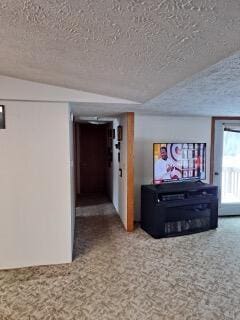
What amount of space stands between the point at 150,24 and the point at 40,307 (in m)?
2.39

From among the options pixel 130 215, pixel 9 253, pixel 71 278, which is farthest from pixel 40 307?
pixel 130 215

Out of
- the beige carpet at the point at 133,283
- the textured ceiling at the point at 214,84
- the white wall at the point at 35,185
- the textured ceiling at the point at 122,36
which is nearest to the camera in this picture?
the textured ceiling at the point at 122,36

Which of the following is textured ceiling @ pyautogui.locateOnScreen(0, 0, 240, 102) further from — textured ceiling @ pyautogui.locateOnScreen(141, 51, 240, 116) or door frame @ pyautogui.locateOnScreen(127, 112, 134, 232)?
door frame @ pyautogui.locateOnScreen(127, 112, 134, 232)

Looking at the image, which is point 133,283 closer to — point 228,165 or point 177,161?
point 177,161

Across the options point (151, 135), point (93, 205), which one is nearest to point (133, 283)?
point (151, 135)

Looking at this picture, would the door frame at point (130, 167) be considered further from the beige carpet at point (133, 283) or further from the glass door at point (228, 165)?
the glass door at point (228, 165)

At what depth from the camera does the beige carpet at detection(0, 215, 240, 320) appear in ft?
6.85

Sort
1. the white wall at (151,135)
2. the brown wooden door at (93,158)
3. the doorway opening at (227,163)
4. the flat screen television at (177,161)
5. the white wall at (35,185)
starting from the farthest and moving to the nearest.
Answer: the brown wooden door at (93,158) → the doorway opening at (227,163) → the white wall at (151,135) → the flat screen television at (177,161) → the white wall at (35,185)

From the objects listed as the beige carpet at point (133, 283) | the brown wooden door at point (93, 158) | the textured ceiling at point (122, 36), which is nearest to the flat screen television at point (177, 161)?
the beige carpet at point (133, 283)

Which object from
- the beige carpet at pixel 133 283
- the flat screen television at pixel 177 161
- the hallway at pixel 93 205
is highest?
the flat screen television at pixel 177 161

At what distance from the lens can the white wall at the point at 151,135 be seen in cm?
431

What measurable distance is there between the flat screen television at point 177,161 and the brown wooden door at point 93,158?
3.20 m

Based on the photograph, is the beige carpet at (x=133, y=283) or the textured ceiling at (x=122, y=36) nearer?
the textured ceiling at (x=122, y=36)

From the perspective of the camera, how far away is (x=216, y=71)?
1.50 metres
